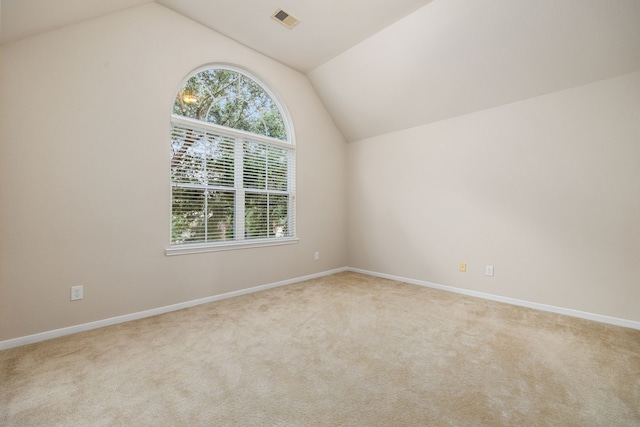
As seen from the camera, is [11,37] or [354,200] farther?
[354,200]

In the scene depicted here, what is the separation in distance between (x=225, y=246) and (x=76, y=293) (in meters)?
1.37

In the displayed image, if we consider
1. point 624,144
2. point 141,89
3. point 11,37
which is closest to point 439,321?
point 624,144

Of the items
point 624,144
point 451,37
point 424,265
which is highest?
point 451,37

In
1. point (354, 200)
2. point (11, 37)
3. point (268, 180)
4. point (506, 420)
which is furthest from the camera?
point (354, 200)

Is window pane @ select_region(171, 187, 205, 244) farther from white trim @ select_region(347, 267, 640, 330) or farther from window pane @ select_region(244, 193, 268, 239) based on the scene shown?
white trim @ select_region(347, 267, 640, 330)

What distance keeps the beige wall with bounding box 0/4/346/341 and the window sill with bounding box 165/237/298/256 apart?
0.07 meters

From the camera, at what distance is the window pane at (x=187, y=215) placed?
3016 millimetres

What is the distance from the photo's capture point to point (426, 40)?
304cm

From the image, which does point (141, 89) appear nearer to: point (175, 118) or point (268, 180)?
point (175, 118)

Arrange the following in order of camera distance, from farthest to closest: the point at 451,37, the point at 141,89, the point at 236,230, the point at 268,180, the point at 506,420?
the point at 268,180 < the point at 236,230 < the point at 451,37 < the point at 141,89 < the point at 506,420

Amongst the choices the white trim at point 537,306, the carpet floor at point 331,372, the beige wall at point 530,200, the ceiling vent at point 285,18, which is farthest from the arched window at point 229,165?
the white trim at point 537,306

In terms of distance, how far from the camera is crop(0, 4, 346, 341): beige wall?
2.15 metres

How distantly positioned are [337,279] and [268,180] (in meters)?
1.80

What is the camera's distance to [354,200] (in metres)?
4.84
